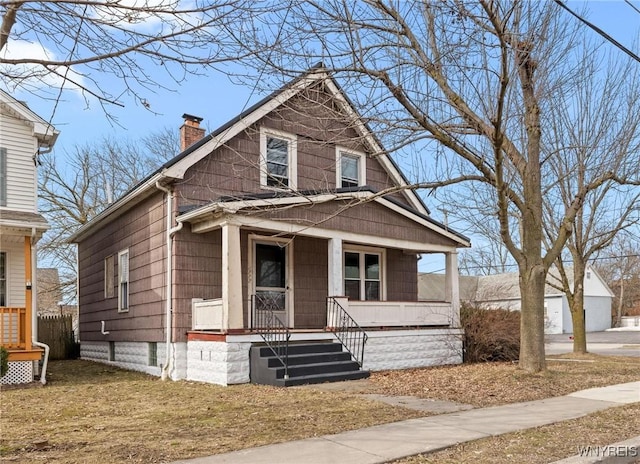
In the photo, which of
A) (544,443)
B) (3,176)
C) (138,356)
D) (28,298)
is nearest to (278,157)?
(138,356)

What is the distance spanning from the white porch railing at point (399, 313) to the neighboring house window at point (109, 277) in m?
6.99

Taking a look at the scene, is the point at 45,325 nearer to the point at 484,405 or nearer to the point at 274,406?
the point at 274,406

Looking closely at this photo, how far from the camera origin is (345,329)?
12.8 meters

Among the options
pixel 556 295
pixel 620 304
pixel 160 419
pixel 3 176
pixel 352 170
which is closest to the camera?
pixel 160 419

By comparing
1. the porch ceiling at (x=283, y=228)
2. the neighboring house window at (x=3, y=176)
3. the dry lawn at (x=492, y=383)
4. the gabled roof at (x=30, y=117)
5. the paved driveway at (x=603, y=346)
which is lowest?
the paved driveway at (x=603, y=346)

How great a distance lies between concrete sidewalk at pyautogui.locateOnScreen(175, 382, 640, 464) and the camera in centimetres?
553

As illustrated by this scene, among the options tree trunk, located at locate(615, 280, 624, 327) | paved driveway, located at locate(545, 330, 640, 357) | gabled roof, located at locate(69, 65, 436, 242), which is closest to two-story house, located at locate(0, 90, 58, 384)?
gabled roof, located at locate(69, 65, 436, 242)

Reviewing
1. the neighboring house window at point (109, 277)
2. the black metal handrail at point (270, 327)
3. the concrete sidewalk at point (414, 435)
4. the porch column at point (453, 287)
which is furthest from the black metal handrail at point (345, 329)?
the neighboring house window at point (109, 277)

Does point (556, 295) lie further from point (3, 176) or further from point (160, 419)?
point (160, 419)

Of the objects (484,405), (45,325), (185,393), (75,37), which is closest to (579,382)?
(484,405)

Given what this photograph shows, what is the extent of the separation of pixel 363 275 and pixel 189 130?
239 inches

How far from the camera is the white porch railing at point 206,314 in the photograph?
11.4 m

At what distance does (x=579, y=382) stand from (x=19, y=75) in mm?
10289

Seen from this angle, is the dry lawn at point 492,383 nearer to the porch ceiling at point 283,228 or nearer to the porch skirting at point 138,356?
the porch ceiling at point 283,228
